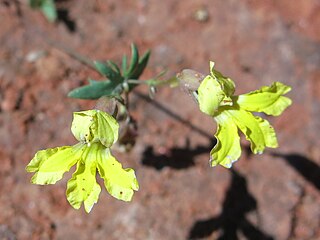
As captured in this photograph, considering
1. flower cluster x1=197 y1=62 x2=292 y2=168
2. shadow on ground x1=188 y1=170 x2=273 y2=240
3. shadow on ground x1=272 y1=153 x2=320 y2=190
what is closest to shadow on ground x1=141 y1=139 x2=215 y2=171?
shadow on ground x1=188 y1=170 x2=273 y2=240

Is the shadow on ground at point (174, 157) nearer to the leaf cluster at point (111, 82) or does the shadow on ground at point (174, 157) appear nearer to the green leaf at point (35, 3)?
the leaf cluster at point (111, 82)

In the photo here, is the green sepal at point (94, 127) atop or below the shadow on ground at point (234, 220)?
atop

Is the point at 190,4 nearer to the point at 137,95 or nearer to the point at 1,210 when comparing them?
the point at 137,95

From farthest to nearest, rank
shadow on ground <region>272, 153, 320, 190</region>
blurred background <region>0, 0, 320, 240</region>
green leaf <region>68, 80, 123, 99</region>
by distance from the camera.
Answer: shadow on ground <region>272, 153, 320, 190</region>
blurred background <region>0, 0, 320, 240</region>
green leaf <region>68, 80, 123, 99</region>

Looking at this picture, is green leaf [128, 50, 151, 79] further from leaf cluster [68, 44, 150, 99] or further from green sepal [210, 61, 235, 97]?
green sepal [210, 61, 235, 97]

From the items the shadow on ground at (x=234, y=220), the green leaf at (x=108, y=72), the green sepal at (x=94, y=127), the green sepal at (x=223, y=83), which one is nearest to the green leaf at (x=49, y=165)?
the green sepal at (x=94, y=127)

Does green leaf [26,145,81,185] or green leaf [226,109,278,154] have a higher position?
green leaf [226,109,278,154]

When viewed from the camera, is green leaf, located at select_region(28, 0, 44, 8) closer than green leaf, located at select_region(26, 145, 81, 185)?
No
